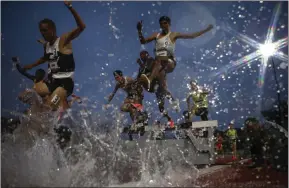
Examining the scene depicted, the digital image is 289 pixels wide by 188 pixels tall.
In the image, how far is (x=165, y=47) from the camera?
433cm

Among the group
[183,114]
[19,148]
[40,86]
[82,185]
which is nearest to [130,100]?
[183,114]

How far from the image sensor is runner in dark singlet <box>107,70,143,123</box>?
4391 millimetres

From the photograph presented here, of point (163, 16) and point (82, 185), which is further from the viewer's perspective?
point (163, 16)

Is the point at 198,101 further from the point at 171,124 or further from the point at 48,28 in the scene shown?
the point at 48,28

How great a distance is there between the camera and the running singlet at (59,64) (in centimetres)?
382

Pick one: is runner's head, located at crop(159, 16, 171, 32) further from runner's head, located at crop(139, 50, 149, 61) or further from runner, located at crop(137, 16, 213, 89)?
runner's head, located at crop(139, 50, 149, 61)

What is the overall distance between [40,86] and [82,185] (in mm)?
1613

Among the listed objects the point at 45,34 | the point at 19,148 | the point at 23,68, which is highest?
the point at 45,34

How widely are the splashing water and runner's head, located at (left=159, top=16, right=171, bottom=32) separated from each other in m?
1.49

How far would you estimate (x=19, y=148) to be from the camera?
3496mm

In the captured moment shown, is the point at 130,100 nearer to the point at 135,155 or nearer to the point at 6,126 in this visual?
the point at 135,155

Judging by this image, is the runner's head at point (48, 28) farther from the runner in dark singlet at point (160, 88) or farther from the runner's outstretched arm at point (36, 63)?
the runner in dark singlet at point (160, 88)

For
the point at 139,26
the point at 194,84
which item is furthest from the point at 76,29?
the point at 194,84

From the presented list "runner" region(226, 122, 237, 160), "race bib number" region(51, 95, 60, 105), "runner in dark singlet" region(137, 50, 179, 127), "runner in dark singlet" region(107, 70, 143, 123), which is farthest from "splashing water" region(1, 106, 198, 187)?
"runner" region(226, 122, 237, 160)
